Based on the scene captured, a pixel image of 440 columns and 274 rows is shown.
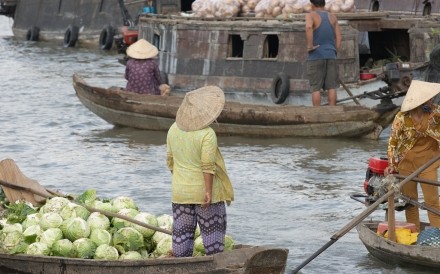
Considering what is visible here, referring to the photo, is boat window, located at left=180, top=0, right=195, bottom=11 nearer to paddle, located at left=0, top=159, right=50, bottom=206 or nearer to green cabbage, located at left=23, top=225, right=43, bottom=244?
paddle, located at left=0, top=159, right=50, bottom=206

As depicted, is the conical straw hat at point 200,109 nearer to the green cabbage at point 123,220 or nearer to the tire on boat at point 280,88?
the green cabbage at point 123,220

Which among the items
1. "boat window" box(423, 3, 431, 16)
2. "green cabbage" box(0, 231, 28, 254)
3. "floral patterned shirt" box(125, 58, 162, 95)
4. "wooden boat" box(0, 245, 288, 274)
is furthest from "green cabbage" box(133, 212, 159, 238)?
"boat window" box(423, 3, 431, 16)

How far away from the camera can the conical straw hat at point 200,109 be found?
7.54m

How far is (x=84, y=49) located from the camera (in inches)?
1332

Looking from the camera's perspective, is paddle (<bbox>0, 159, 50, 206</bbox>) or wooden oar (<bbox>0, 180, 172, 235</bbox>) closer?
wooden oar (<bbox>0, 180, 172, 235</bbox>)

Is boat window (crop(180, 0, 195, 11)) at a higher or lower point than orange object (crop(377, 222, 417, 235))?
lower

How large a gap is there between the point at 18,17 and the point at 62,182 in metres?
26.7

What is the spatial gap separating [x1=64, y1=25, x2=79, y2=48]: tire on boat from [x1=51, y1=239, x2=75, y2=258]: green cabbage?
87.3 ft

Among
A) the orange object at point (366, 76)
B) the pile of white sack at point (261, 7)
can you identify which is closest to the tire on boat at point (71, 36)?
the pile of white sack at point (261, 7)

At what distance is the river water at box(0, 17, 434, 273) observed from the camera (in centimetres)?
1048

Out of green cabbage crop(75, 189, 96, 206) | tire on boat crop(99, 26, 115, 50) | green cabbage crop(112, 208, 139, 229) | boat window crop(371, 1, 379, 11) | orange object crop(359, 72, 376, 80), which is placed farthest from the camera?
tire on boat crop(99, 26, 115, 50)

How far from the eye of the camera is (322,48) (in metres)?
14.8

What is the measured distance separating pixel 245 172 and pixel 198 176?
621 centimetres

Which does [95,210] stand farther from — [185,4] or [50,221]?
[185,4]
